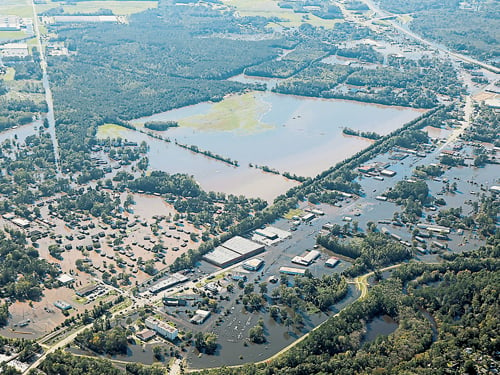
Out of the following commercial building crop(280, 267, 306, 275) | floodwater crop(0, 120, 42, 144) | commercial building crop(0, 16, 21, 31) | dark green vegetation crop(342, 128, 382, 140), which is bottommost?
commercial building crop(280, 267, 306, 275)

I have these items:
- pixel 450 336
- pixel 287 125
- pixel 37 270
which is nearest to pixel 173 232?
pixel 37 270

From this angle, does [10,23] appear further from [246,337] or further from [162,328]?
[246,337]

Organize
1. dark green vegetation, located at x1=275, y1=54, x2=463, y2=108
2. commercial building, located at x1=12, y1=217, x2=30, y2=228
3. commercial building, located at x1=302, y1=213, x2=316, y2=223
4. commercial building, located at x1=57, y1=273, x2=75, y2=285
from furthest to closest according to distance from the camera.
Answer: dark green vegetation, located at x1=275, y1=54, x2=463, y2=108 < commercial building, located at x1=302, y1=213, x2=316, y2=223 < commercial building, located at x1=12, y1=217, x2=30, y2=228 < commercial building, located at x1=57, y1=273, x2=75, y2=285

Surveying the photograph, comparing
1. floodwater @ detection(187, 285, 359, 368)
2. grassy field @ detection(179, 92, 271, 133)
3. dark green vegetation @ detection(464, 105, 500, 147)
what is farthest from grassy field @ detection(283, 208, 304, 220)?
dark green vegetation @ detection(464, 105, 500, 147)

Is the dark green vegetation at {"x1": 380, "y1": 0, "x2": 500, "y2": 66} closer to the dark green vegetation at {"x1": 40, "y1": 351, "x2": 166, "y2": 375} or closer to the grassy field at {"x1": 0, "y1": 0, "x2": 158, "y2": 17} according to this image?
the grassy field at {"x1": 0, "y1": 0, "x2": 158, "y2": 17}

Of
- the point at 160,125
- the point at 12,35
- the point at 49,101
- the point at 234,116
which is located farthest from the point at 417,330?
the point at 12,35

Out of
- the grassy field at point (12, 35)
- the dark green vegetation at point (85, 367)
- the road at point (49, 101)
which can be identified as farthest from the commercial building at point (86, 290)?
the grassy field at point (12, 35)

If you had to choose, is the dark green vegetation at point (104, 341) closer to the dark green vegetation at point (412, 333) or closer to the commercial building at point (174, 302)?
the dark green vegetation at point (412, 333)
